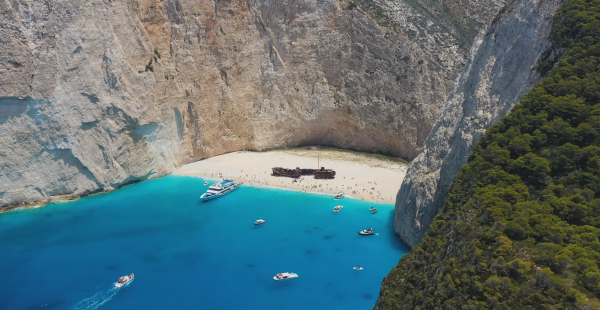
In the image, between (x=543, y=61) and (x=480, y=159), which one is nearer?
(x=480, y=159)

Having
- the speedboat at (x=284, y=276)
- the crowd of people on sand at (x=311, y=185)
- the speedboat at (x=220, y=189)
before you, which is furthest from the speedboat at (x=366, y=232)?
the speedboat at (x=220, y=189)

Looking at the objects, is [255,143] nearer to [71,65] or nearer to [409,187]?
[71,65]

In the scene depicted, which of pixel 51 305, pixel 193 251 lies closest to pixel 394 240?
pixel 193 251

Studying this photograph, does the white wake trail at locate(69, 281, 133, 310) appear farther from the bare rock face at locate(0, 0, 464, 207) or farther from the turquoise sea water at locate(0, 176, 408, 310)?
the bare rock face at locate(0, 0, 464, 207)

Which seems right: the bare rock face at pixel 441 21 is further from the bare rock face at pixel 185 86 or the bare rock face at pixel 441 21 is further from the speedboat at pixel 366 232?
the speedboat at pixel 366 232

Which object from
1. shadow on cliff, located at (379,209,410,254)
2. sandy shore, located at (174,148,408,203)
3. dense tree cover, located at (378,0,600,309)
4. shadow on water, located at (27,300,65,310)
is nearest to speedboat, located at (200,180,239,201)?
sandy shore, located at (174,148,408,203)

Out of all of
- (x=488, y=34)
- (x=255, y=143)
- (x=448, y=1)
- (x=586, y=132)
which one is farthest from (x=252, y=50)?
(x=586, y=132)
